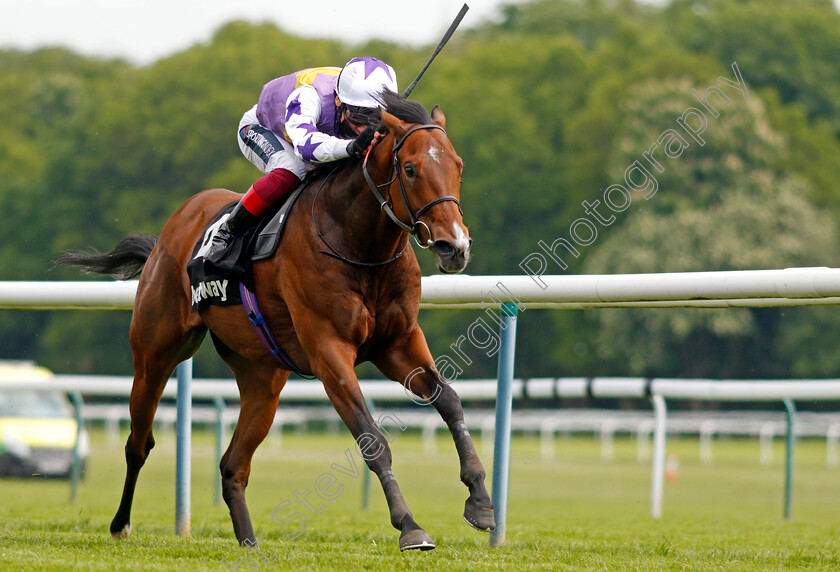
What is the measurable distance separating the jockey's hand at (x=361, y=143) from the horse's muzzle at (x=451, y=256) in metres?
0.74

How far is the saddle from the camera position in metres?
4.88

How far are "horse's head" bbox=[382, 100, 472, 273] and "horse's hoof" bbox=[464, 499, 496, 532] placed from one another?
2.80ft

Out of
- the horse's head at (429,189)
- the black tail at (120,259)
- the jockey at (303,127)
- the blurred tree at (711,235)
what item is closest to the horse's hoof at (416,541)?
the horse's head at (429,189)

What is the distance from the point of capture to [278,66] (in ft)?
145

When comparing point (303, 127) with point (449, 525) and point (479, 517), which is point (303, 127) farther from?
point (449, 525)

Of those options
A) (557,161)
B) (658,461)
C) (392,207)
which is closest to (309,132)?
(392,207)

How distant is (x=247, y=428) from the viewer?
543 cm

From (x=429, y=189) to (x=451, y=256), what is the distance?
312mm

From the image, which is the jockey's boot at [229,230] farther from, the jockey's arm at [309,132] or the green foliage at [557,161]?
the green foliage at [557,161]

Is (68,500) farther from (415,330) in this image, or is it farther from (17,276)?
(17,276)

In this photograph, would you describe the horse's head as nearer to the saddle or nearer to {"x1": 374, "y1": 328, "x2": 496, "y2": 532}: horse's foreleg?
{"x1": 374, "y1": 328, "x2": 496, "y2": 532}: horse's foreleg

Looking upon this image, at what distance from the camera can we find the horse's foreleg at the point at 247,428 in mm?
5305

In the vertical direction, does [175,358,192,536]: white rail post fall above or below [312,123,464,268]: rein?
below

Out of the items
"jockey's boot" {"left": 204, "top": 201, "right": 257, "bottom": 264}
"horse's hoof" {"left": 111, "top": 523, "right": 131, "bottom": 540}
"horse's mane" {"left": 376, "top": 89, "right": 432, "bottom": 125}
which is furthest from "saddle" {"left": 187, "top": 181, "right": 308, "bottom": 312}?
"horse's hoof" {"left": 111, "top": 523, "right": 131, "bottom": 540}
